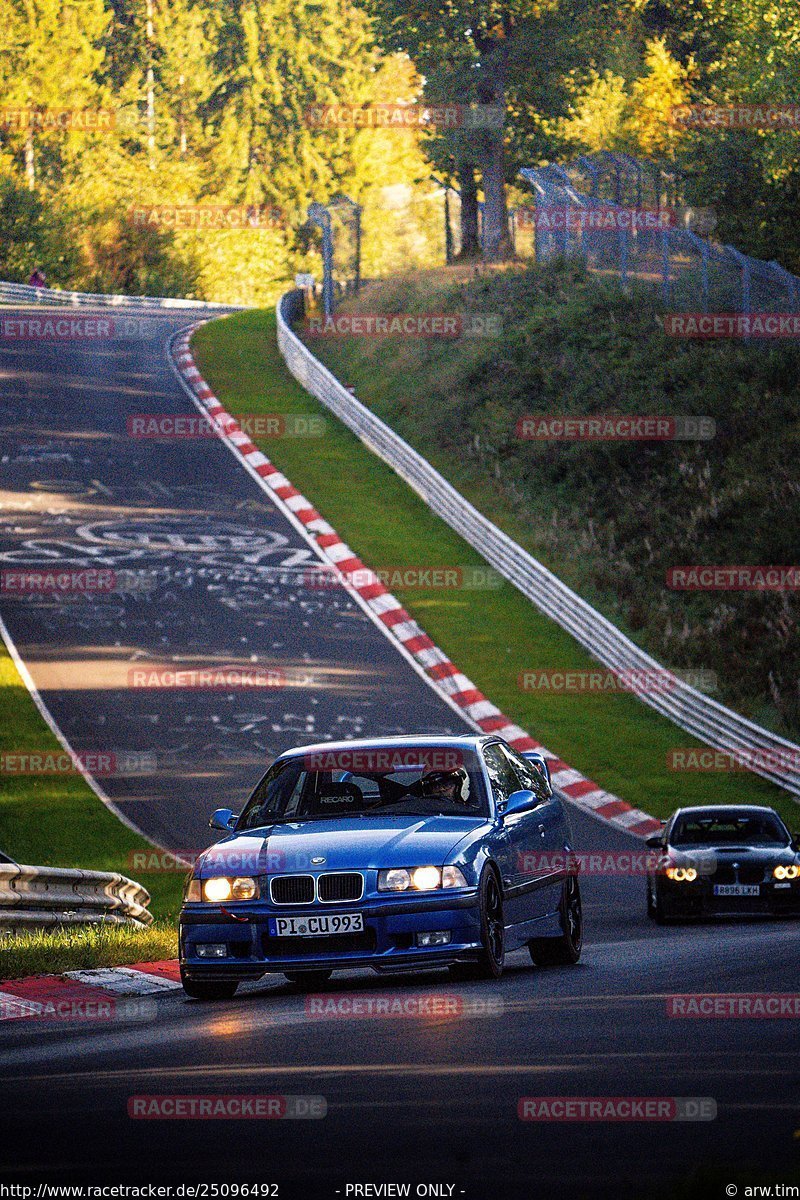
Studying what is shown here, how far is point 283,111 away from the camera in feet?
388

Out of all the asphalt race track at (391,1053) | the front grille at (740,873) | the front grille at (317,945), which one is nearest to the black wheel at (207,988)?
the asphalt race track at (391,1053)

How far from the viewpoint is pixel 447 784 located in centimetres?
1159

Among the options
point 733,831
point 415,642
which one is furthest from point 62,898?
point 415,642

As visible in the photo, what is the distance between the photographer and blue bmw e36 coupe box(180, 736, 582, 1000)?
33.8 ft

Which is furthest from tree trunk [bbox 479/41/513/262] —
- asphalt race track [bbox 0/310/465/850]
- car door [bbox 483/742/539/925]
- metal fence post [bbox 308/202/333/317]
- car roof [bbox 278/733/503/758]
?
car roof [bbox 278/733/503/758]

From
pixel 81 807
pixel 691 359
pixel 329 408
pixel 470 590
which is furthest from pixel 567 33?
pixel 81 807

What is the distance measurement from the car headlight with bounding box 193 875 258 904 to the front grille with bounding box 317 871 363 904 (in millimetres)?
415

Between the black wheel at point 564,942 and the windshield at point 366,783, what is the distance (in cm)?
118

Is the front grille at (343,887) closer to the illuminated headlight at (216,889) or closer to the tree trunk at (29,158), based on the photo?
the illuminated headlight at (216,889)

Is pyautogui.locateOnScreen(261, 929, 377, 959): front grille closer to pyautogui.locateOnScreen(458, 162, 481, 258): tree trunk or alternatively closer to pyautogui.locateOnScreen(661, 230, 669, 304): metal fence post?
pyautogui.locateOnScreen(661, 230, 669, 304): metal fence post

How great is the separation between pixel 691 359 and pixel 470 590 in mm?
9475

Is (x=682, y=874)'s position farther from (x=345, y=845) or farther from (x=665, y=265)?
(x=665, y=265)

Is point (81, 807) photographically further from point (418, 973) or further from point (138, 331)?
point (138, 331)

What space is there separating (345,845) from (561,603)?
2053 cm
